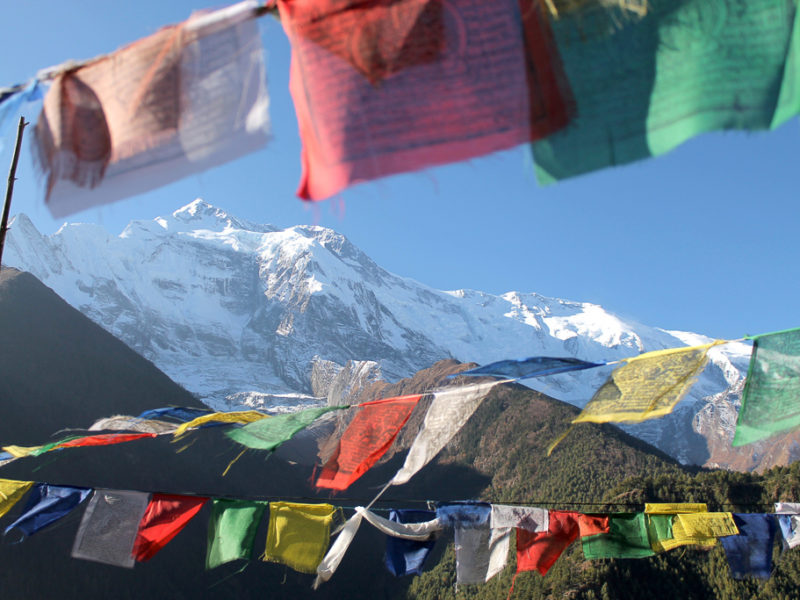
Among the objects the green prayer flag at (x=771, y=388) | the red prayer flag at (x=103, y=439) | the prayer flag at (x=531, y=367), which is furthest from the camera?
the red prayer flag at (x=103, y=439)

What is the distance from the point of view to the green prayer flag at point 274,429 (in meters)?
5.79

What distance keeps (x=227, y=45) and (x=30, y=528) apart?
24.1 ft

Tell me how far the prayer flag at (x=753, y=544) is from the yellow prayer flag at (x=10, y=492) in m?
9.26

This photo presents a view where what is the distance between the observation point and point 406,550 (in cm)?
901

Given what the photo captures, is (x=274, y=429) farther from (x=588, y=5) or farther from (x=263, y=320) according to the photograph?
(x=263, y=320)

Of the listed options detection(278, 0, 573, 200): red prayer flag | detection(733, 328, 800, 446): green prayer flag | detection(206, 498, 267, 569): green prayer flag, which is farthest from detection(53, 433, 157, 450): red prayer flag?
detection(733, 328, 800, 446): green prayer flag

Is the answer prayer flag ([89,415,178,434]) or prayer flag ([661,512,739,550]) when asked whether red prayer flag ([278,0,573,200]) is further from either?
prayer flag ([661,512,739,550])

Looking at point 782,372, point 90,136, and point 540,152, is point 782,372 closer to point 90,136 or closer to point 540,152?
point 540,152

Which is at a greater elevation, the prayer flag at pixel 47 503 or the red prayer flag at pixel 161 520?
the prayer flag at pixel 47 503

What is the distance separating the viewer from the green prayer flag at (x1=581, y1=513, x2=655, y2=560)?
27.3ft

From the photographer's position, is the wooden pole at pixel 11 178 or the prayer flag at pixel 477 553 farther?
the prayer flag at pixel 477 553

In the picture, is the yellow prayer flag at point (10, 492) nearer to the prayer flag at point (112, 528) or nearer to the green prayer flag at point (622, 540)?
the prayer flag at point (112, 528)

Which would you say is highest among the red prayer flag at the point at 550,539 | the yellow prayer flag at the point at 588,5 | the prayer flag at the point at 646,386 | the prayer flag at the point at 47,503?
the yellow prayer flag at the point at 588,5

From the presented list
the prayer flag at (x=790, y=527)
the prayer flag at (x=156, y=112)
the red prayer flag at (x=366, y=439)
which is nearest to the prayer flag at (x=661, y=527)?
the prayer flag at (x=790, y=527)
